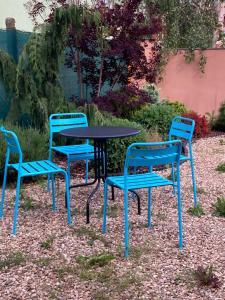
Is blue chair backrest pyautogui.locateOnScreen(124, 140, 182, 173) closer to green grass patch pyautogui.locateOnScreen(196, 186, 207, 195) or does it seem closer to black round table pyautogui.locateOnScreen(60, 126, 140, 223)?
black round table pyautogui.locateOnScreen(60, 126, 140, 223)

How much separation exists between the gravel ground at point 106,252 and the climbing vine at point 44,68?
1714 mm

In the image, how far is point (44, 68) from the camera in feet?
21.1

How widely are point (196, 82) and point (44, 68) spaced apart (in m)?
4.87

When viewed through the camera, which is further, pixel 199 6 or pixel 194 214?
pixel 199 6

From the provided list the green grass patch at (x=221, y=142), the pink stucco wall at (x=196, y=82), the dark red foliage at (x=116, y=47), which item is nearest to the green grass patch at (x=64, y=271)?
the dark red foliage at (x=116, y=47)

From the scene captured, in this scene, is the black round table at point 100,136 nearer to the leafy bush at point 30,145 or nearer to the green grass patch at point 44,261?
the green grass patch at point 44,261

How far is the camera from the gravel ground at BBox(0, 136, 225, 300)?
9.96ft

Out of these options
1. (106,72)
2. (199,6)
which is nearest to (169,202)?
(106,72)

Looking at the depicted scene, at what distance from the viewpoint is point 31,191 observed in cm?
531

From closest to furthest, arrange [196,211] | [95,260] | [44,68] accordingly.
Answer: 1. [95,260]
2. [196,211]
3. [44,68]

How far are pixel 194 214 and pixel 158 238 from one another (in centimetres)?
76

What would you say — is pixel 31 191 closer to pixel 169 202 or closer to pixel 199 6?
pixel 169 202

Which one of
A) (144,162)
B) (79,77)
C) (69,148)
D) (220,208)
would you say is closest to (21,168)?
(69,148)

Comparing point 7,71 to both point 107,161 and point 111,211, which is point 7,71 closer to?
point 107,161
